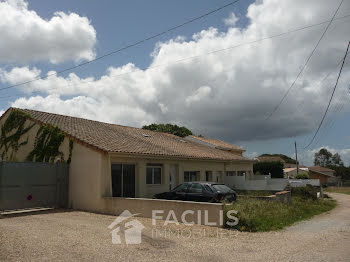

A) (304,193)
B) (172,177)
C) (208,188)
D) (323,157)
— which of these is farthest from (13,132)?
(323,157)

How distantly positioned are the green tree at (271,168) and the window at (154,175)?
26.8 metres

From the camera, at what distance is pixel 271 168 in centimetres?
4303

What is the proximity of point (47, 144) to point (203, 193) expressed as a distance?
8607 mm

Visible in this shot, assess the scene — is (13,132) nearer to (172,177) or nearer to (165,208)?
(172,177)

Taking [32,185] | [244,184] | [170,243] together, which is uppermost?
[32,185]

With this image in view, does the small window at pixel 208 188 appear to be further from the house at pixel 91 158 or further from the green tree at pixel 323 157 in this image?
the green tree at pixel 323 157

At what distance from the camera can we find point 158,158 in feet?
61.5

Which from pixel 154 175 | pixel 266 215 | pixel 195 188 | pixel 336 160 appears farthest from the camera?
pixel 336 160

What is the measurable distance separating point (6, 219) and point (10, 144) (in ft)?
25.8

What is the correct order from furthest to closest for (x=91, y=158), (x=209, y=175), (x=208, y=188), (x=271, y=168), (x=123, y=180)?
(x=271, y=168) < (x=209, y=175) < (x=123, y=180) < (x=91, y=158) < (x=208, y=188)

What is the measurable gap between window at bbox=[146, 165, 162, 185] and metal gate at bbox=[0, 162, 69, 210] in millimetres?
4430

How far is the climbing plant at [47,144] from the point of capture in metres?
16.9

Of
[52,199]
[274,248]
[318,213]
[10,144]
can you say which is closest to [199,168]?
[318,213]

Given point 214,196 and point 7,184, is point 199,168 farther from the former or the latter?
point 7,184
